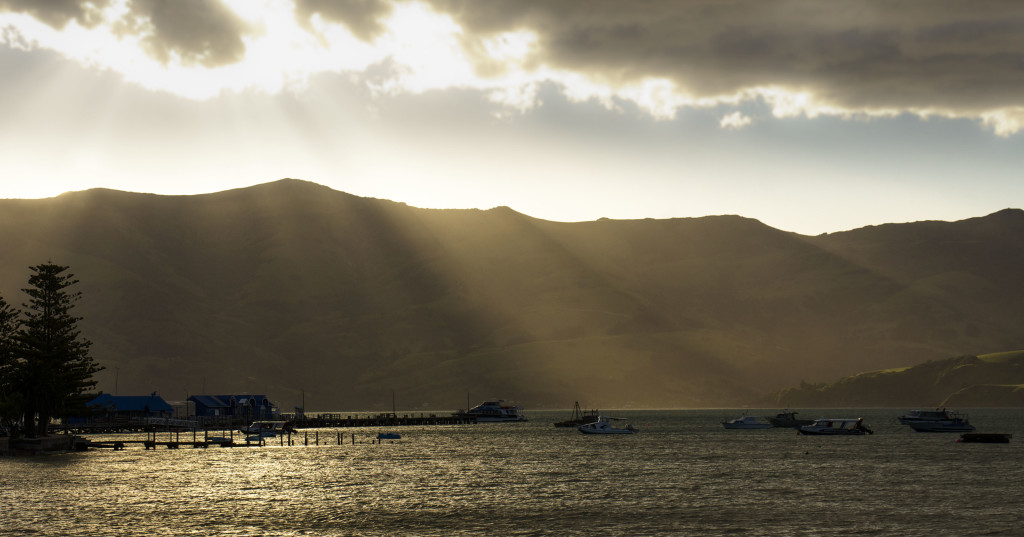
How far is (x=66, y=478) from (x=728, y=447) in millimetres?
85592

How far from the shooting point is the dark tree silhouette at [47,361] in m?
128

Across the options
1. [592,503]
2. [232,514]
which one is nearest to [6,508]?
[232,514]

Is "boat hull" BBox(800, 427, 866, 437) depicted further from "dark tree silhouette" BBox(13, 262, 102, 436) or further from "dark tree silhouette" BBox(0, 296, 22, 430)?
"dark tree silhouette" BBox(0, 296, 22, 430)

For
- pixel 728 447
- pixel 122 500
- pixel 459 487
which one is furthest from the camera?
pixel 728 447

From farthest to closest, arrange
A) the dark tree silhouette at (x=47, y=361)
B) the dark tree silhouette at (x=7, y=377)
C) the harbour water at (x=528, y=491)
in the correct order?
the dark tree silhouette at (x=47, y=361), the dark tree silhouette at (x=7, y=377), the harbour water at (x=528, y=491)

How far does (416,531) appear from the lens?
63.0 metres

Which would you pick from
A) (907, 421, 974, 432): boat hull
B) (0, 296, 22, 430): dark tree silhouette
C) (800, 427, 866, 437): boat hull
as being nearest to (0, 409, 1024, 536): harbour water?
(0, 296, 22, 430): dark tree silhouette

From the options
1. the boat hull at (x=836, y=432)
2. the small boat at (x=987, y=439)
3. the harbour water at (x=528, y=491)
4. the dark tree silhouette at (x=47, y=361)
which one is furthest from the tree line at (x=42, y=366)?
the small boat at (x=987, y=439)

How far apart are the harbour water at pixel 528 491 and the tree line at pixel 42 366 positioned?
8221 millimetres

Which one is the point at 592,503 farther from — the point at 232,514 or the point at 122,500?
the point at 122,500

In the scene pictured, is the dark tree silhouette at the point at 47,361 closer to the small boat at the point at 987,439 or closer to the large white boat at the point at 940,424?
the small boat at the point at 987,439

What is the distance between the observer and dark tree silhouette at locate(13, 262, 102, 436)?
418 ft

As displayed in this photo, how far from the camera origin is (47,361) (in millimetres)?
129500

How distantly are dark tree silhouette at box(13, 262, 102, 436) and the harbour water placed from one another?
324 inches
